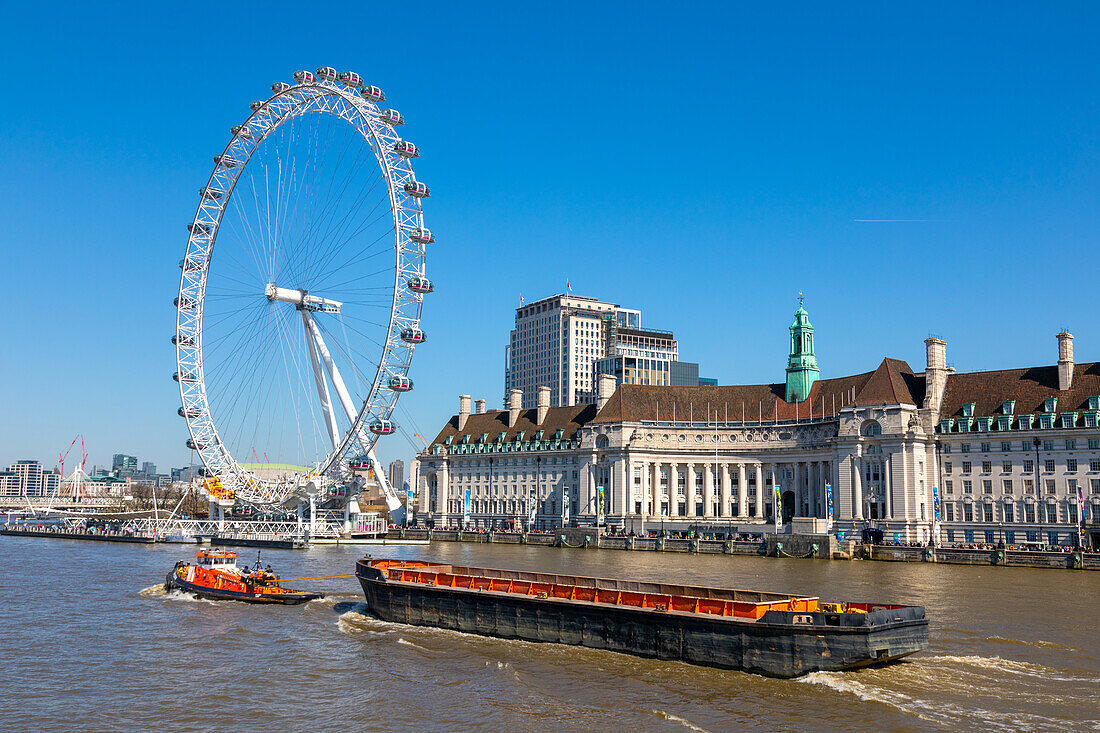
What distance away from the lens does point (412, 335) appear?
96.8 meters

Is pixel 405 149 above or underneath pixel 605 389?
above

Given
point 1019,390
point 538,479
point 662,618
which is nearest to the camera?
point 662,618

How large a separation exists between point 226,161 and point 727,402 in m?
74.0

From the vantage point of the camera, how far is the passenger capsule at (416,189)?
9362cm

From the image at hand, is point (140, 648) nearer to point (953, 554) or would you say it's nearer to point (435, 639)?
point (435, 639)

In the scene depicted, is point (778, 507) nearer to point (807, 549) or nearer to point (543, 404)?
point (807, 549)

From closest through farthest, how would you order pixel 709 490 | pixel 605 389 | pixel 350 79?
pixel 350 79 → pixel 709 490 → pixel 605 389

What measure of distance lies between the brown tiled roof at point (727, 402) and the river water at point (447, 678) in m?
73.0

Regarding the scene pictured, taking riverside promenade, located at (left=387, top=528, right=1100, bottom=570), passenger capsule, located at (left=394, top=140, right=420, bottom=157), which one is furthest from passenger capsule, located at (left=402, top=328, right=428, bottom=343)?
riverside promenade, located at (left=387, top=528, right=1100, bottom=570)

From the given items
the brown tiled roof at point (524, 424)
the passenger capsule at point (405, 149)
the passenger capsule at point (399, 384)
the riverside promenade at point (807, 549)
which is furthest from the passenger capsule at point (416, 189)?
the brown tiled roof at point (524, 424)

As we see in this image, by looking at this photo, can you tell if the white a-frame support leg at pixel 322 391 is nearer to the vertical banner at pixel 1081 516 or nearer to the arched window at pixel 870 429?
the arched window at pixel 870 429

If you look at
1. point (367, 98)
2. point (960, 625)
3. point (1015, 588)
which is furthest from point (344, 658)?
point (367, 98)

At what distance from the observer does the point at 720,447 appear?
13538 cm

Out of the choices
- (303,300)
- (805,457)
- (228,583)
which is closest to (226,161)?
(303,300)
